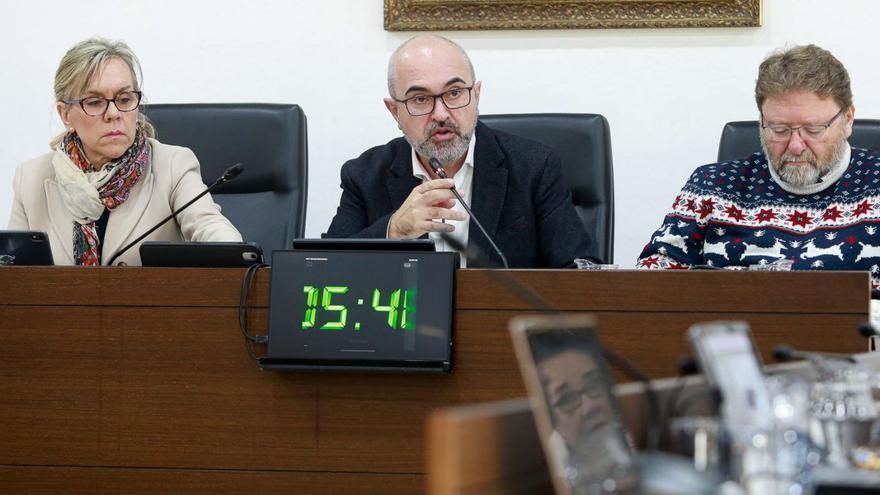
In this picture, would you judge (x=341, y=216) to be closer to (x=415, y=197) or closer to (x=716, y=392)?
(x=415, y=197)

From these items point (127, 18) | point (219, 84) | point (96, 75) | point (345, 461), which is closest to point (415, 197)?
point (345, 461)

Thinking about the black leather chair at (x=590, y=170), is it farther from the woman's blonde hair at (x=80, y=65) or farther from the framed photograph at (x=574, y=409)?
the framed photograph at (x=574, y=409)

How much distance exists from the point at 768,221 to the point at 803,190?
92mm

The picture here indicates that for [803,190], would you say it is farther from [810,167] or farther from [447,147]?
[447,147]

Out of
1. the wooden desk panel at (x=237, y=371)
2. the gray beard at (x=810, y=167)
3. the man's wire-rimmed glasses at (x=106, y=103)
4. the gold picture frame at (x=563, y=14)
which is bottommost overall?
the wooden desk panel at (x=237, y=371)

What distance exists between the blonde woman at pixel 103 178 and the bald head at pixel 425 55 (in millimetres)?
502

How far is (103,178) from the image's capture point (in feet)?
8.60

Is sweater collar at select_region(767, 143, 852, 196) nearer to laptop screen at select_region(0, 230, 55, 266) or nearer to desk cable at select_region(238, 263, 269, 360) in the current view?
desk cable at select_region(238, 263, 269, 360)

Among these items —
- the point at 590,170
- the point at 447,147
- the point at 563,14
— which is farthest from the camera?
the point at 563,14

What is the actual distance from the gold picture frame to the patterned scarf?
0.82 m

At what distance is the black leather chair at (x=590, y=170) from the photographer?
106 inches

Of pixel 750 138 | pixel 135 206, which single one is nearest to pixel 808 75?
pixel 750 138

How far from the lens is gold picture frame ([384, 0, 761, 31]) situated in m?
3.05

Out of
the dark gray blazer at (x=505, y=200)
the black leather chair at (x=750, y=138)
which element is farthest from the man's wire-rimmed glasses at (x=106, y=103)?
the black leather chair at (x=750, y=138)
